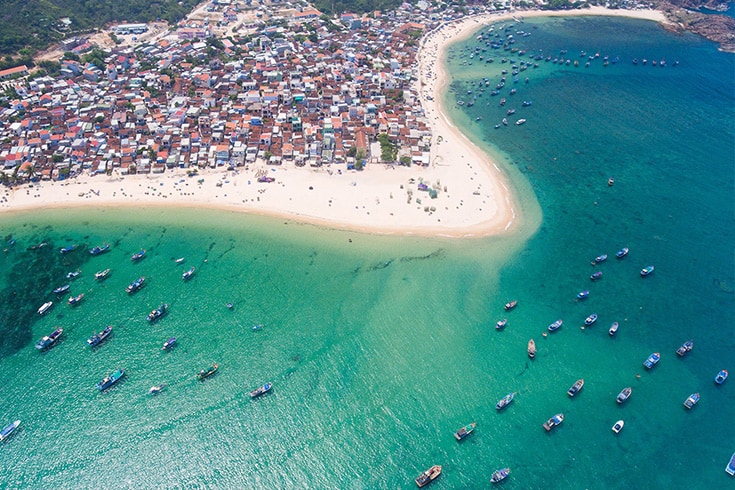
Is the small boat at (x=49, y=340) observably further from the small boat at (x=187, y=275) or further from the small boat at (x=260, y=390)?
the small boat at (x=260, y=390)

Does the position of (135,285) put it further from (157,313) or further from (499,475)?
(499,475)

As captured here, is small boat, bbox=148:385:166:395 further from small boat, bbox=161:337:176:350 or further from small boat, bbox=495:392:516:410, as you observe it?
small boat, bbox=495:392:516:410

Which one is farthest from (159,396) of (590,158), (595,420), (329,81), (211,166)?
(590,158)

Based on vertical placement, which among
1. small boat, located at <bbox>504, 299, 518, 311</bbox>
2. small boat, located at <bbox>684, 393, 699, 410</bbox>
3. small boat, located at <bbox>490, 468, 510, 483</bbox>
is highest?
small boat, located at <bbox>504, 299, 518, 311</bbox>

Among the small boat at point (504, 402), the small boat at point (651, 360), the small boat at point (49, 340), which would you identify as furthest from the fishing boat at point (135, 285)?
the small boat at point (651, 360)

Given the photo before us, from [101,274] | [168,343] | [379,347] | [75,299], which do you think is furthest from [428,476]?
[101,274]

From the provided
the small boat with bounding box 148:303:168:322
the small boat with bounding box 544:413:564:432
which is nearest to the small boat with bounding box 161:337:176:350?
the small boat with bounding box 148:303:168:322
